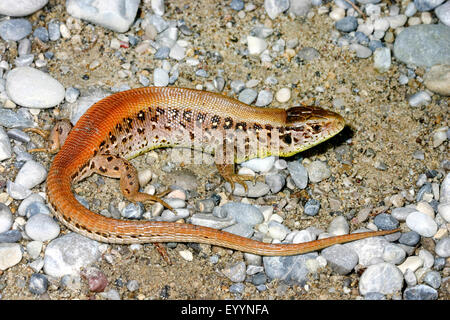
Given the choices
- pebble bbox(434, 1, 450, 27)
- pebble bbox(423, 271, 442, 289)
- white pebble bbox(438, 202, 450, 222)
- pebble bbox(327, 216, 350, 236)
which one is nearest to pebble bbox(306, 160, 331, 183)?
pebble bbox(327, 216, 350, 236)

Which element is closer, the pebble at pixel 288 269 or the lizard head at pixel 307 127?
the pebble at pixel 288 269

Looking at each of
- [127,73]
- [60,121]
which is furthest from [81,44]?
[60,121]

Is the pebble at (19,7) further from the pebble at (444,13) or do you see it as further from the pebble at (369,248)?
the pebble at (444,13)

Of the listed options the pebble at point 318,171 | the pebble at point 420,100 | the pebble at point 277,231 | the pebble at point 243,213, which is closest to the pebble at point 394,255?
the pebble at point 277,231

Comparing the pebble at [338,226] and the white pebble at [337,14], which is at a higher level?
the white pebble at [337,14]

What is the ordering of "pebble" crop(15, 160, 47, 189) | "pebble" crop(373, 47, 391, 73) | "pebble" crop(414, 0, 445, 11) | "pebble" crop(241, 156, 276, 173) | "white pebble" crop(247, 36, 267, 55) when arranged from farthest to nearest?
"pebble" crop(414, 0, 445, 11)
"white pebble" crop(247, 36, 267, 55)
"pebble" crop(373, 47, 391, 73)
"pebble" crop(241, 156, 276, 173)
"pebble" crop(15, 160, 47, 189)

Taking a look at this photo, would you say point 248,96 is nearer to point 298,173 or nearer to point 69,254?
point 298,173

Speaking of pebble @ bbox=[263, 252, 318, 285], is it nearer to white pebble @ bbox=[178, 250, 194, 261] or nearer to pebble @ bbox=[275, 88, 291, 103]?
white pebble @ bbox=[178, 250, 194, 261]
